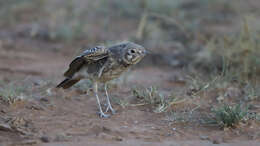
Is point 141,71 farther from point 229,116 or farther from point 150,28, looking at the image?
point 229,116

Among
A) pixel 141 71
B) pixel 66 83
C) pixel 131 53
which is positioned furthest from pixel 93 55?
pixel 141 71

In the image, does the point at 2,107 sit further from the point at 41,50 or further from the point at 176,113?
the point at 41,50

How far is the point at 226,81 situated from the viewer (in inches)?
265

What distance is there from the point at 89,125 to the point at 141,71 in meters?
3.44

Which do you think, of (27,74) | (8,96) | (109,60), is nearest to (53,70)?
(27,74)

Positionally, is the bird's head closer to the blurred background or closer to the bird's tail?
the bird's tail

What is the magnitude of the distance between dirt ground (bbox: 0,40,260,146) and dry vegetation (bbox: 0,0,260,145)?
0.04 feet

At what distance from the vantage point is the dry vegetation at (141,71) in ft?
16.8

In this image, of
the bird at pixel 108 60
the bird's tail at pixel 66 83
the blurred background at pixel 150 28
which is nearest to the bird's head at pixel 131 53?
the bird at pixel 108 60

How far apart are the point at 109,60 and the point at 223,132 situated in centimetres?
169

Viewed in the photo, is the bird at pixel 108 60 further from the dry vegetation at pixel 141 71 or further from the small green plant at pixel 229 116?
the small green plant at pixel 229 116

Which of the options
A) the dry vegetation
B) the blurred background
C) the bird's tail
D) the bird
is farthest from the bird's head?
the blurred background

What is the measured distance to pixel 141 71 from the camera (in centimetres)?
842

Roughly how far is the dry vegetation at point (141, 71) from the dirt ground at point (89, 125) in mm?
12
